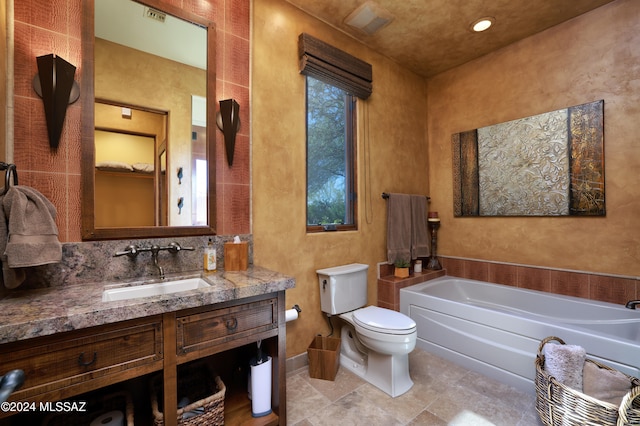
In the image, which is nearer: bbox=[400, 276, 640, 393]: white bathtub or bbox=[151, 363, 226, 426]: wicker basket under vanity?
bbox=[151, 363, 226, 426]: wicker basket under vanity

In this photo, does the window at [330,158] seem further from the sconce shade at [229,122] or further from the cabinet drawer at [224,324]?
the cabinet drawer at [224,324]

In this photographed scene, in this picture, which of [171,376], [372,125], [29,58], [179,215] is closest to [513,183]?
[372,125]

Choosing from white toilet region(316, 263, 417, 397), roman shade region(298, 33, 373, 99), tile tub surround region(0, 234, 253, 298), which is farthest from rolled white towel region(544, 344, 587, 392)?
roman shade region(298, 33, 373, 99)

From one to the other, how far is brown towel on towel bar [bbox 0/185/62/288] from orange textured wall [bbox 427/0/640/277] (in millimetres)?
3322

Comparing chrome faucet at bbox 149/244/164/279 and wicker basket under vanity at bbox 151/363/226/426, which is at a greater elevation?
chrome faucet at bbox 149/244/164/279

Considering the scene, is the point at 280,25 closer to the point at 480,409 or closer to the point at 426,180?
the point at 426,180

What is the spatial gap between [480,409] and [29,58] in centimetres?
302

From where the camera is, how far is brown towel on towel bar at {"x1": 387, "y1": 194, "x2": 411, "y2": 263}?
285cm

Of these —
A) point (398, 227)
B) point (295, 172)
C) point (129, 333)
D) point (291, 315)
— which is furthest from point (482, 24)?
point (129, 333)

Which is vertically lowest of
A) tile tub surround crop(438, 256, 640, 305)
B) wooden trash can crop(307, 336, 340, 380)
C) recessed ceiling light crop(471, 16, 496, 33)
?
wooden trash can crop(307, 336, 340, 380)

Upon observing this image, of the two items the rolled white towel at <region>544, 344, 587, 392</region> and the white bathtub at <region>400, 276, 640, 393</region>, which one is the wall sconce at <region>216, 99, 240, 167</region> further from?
the rolled white towel at <region>544, 344, 587, 392</region>

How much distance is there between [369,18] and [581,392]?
9.29 ft

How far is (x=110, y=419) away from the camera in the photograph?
Answer: 127 centimetres

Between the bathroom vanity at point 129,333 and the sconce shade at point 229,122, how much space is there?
840 mm
